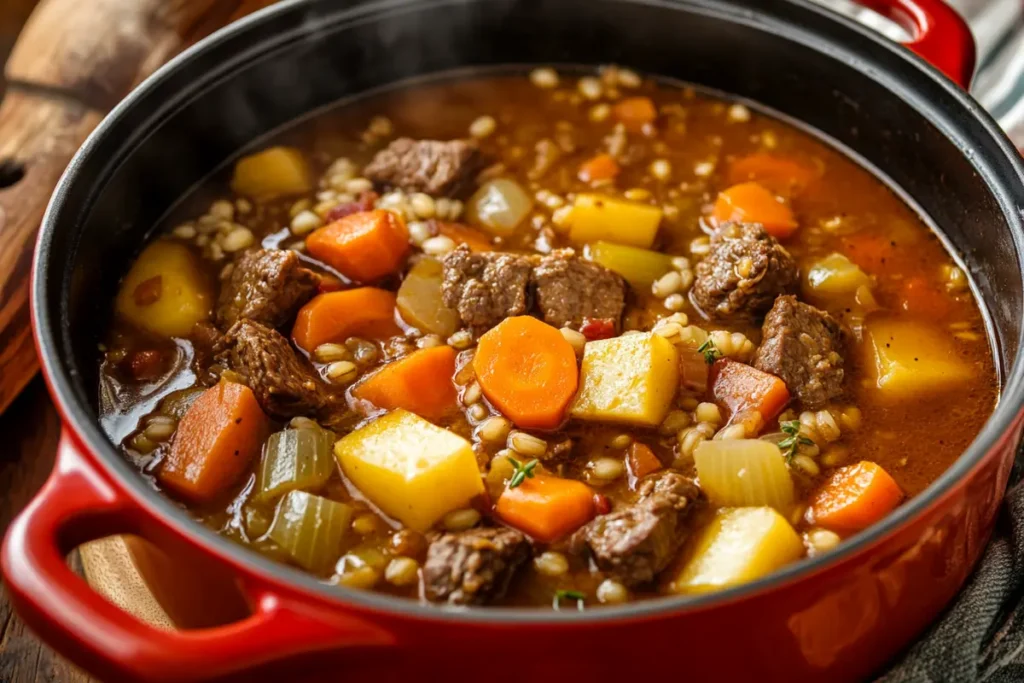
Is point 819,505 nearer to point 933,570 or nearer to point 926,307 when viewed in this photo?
point 933,570

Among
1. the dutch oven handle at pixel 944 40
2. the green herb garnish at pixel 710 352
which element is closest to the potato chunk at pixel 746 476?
the green herb garnish at pixel 710 352

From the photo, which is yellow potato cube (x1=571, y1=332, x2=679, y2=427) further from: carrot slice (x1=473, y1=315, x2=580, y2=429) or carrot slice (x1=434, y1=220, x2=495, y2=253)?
carrot slice (x1=434, y1=220, x2=495, y2=253)

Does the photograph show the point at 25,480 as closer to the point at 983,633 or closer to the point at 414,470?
the point at 414,470

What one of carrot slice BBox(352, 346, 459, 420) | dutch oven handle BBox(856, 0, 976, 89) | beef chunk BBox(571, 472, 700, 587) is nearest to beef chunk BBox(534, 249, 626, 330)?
carrot slice BBox(352, 346, 459, 420)

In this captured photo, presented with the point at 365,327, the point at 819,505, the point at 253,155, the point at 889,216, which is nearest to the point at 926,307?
the point at 889,216

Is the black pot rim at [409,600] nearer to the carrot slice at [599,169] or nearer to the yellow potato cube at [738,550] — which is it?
the yellow potato cube at [738,550]

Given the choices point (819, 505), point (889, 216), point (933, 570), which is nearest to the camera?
point (933, 570)
